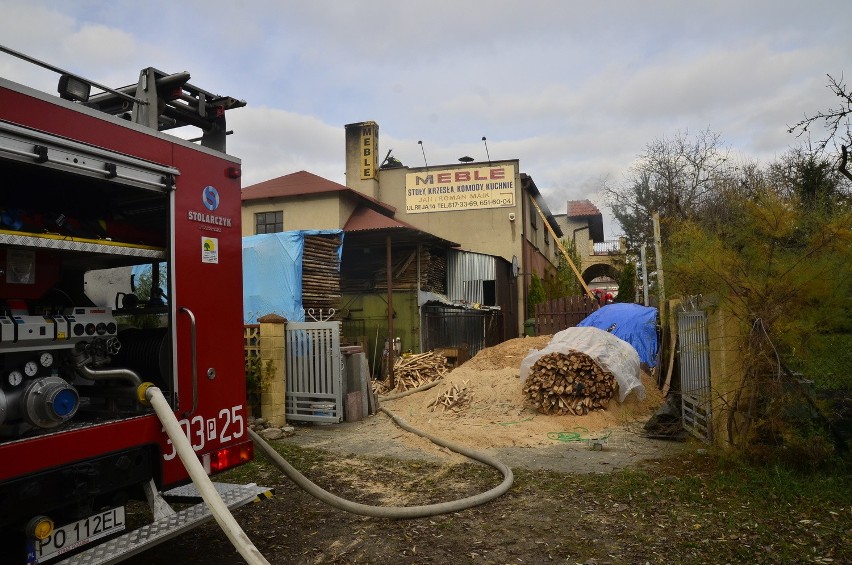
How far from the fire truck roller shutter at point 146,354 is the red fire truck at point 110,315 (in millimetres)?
12

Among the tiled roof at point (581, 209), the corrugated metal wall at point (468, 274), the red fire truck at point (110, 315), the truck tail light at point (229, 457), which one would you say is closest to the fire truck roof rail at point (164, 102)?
the red fire truck at point (110, 315)

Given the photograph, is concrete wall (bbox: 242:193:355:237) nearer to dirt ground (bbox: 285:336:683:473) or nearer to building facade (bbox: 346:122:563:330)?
building facade (bbox: 346:122:563:330)

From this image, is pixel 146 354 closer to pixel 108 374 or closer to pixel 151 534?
pixel 108 374

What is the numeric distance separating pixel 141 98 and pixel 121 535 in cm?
284

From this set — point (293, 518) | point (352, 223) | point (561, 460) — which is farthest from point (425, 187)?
point (293, 518)

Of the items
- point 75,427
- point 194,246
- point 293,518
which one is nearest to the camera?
point 75,427

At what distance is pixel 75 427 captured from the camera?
3.38 m

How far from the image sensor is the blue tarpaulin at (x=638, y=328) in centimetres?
1379

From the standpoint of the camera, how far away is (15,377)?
335 centimetres

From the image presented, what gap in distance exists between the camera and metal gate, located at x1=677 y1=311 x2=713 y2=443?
715 centimetres

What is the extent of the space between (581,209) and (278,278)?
45.2 meters

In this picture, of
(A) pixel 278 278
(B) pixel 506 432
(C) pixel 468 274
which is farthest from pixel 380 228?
(B) pixel 506 432

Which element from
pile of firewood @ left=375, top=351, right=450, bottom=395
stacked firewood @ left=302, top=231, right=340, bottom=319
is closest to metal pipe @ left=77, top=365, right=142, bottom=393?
pile of firewood @ left=375, top=351, right=450, bottom=395

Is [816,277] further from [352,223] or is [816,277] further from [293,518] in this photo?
[352,223]
